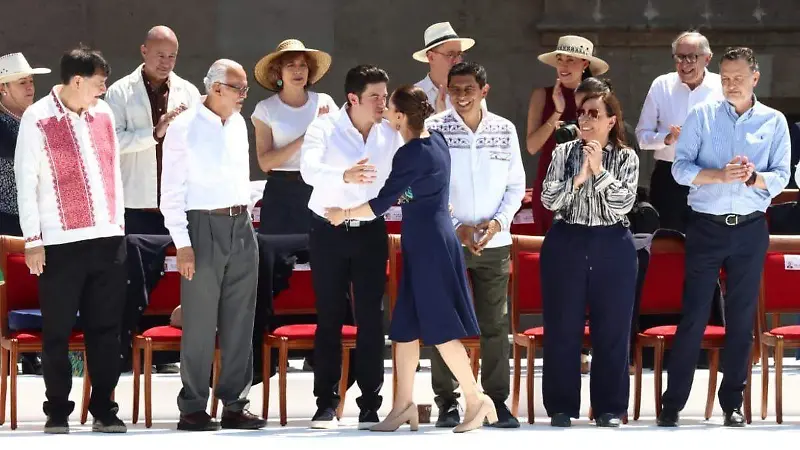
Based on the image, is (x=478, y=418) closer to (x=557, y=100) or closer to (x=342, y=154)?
(x=342, y=154)

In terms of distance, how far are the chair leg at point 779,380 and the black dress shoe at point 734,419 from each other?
0.22 metres

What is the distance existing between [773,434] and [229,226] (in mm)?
2400

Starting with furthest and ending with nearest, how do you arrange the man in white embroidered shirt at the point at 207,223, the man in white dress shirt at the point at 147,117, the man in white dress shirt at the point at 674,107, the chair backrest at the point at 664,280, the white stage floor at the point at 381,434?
1. the man in white dress shirt at the point at 674,107
2. the man in white dress shirt at the point at 147,117
3. the chair backrest at the point at 664,280
4. the man in white embroidered shirt at the point at 207,223
5. the white stage floor at the point at 381,434

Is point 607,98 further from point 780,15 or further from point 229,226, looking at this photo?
point 780,15

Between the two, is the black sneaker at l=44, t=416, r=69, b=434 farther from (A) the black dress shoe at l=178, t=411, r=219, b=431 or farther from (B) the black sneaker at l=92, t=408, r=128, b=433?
(A) the black dress shoe at l=178, t=411, r=219, b=431

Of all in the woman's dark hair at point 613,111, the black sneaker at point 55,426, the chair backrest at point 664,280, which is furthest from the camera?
the chair backrest at point 664,280

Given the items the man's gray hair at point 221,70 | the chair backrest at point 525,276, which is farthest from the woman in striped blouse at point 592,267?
the man's gray hair at point 221,70

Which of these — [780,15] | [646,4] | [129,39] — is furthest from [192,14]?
Answer: [780,15]

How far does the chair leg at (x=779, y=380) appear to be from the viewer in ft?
26.7

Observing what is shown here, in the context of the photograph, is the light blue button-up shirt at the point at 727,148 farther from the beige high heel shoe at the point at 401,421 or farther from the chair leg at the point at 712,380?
the beige high heel shoe at the point at 401,421

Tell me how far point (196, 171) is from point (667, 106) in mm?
2438

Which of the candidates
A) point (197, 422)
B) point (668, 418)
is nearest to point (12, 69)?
point (197, 422)

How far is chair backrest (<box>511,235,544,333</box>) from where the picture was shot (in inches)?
328

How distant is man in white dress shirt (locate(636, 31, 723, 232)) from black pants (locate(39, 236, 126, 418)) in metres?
2.70
